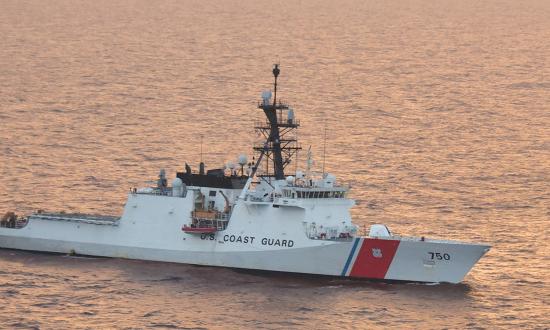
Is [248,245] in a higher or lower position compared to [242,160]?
lower

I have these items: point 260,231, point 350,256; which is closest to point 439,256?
point 350,256

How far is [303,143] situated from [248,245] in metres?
35.9

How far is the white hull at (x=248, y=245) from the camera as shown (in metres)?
71.8

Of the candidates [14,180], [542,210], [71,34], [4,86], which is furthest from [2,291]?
[71,34]

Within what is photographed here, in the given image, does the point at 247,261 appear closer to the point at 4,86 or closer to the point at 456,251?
the point at 456,251

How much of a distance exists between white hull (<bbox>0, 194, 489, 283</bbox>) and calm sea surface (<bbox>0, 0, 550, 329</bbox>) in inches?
31.2

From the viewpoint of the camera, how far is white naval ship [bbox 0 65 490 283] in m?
72.1

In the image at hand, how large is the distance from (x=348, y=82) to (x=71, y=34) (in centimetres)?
5673

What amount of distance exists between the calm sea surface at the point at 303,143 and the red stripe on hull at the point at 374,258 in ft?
3.29

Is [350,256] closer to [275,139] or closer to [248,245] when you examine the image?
[248,245]

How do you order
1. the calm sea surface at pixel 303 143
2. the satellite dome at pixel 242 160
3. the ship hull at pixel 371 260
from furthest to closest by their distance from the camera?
the satellite dome at pixel 242 160 < the ship hull at pixel 371 260 < the calm sea surface at pixel 303 143

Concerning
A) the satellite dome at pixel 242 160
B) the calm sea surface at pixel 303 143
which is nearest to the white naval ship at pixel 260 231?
the satellite dome at pixel 242 160

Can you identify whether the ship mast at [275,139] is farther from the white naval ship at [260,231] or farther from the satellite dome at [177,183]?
the satellite dome at [177,183]

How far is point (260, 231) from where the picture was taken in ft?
245
